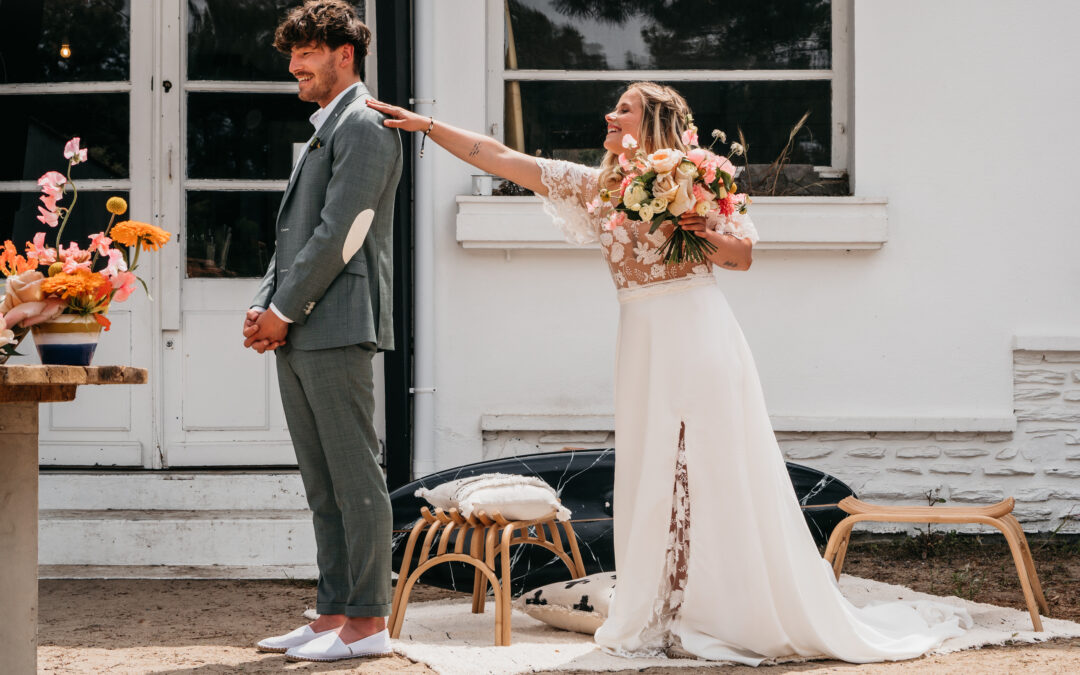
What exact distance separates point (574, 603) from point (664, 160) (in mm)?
1551

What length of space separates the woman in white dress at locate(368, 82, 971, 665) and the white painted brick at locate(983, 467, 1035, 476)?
1.95m

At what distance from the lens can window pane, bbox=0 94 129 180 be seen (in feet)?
19.4


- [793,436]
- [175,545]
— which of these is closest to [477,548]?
[175,545]

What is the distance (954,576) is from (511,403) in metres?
2.10

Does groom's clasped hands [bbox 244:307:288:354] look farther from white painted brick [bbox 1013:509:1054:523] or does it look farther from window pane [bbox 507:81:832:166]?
white painted brick [bbox 1013:509:1054:523]

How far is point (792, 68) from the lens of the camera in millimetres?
5941

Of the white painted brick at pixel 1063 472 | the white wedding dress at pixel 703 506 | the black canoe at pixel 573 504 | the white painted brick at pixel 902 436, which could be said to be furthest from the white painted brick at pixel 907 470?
the white wedding dress at pixel 703 506

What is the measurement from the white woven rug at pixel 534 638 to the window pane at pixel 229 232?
2.10m

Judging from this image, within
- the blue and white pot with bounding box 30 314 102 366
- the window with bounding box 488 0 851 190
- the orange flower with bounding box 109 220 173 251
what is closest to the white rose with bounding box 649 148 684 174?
the orange flower with bounding box 109 220 173 251

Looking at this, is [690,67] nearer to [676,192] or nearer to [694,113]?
[694,113]

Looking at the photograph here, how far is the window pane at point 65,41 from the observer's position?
5.91 metres

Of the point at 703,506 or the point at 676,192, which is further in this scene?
the point at 703,506

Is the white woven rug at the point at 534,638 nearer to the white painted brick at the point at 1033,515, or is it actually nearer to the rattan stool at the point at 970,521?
the rattan stool at the point at 970,521

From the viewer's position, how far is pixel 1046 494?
5.67 meters
